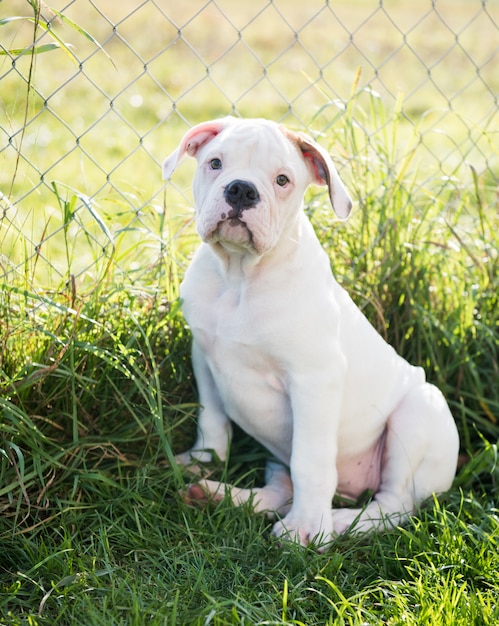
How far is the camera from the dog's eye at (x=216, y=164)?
2523mm

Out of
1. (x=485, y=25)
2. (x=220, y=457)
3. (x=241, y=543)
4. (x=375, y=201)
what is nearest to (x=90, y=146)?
(x=375, y=201)

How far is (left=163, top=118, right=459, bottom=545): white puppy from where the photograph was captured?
250 cm

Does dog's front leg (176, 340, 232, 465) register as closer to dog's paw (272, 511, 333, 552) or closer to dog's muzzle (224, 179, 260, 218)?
dog's paw (272, 511, 333, 552)

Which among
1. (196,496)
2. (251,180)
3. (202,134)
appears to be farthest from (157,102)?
(196,496)

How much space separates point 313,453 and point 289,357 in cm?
31

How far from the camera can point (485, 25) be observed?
14117 mm

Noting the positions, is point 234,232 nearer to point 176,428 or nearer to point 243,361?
point 243,361

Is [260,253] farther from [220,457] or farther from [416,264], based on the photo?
[416,264]

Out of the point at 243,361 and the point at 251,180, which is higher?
the point at 251,180

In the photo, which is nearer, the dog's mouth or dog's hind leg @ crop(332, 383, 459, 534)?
the dog's mouth

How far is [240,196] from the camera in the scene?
2393mm

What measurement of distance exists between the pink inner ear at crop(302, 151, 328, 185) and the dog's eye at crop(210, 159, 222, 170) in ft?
0.99

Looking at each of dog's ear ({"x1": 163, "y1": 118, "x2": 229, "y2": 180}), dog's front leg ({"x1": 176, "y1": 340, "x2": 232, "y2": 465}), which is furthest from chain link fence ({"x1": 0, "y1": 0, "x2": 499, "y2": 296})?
dog's front leg ({"x1": 176, "y1": 340, "x2": 232, "y2": 465})

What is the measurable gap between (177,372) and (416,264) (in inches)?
43.7
